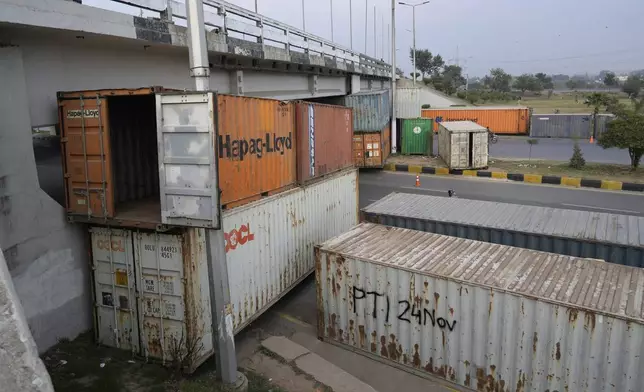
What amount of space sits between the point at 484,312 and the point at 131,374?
17.9ft

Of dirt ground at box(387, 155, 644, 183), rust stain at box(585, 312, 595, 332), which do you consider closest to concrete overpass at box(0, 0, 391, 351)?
rust stain at box(585, 312, 595, 332)

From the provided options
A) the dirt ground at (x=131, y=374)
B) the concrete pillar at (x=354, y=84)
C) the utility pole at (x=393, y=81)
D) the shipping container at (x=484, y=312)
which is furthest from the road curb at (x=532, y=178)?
the dirt ground at (x=131, y=374)

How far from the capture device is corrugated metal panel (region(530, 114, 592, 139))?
37.5m

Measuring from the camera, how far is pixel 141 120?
9.83 metres

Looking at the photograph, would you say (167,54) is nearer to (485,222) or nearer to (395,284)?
(395,284)

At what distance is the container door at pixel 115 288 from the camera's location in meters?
7.61

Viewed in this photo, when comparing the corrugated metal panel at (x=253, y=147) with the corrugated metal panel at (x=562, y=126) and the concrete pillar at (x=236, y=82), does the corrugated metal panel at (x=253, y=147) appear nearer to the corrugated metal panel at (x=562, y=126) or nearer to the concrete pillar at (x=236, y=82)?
the concrete pillar at (x=236, y=82)

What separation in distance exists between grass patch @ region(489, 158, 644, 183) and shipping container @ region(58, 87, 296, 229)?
59.4 feet

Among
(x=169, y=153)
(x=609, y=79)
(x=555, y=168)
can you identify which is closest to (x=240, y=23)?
(x=169, y=153)

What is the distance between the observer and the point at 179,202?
652 cm

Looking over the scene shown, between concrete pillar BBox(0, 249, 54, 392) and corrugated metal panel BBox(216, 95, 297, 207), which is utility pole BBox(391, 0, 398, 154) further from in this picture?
concrete pillar BBox(0, 249, 54, 392)

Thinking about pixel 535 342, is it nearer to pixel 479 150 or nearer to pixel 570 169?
pixel 479 150

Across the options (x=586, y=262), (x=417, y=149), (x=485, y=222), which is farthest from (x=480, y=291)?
(x=417, y=149)

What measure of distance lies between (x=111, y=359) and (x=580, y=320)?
23.1 feet
